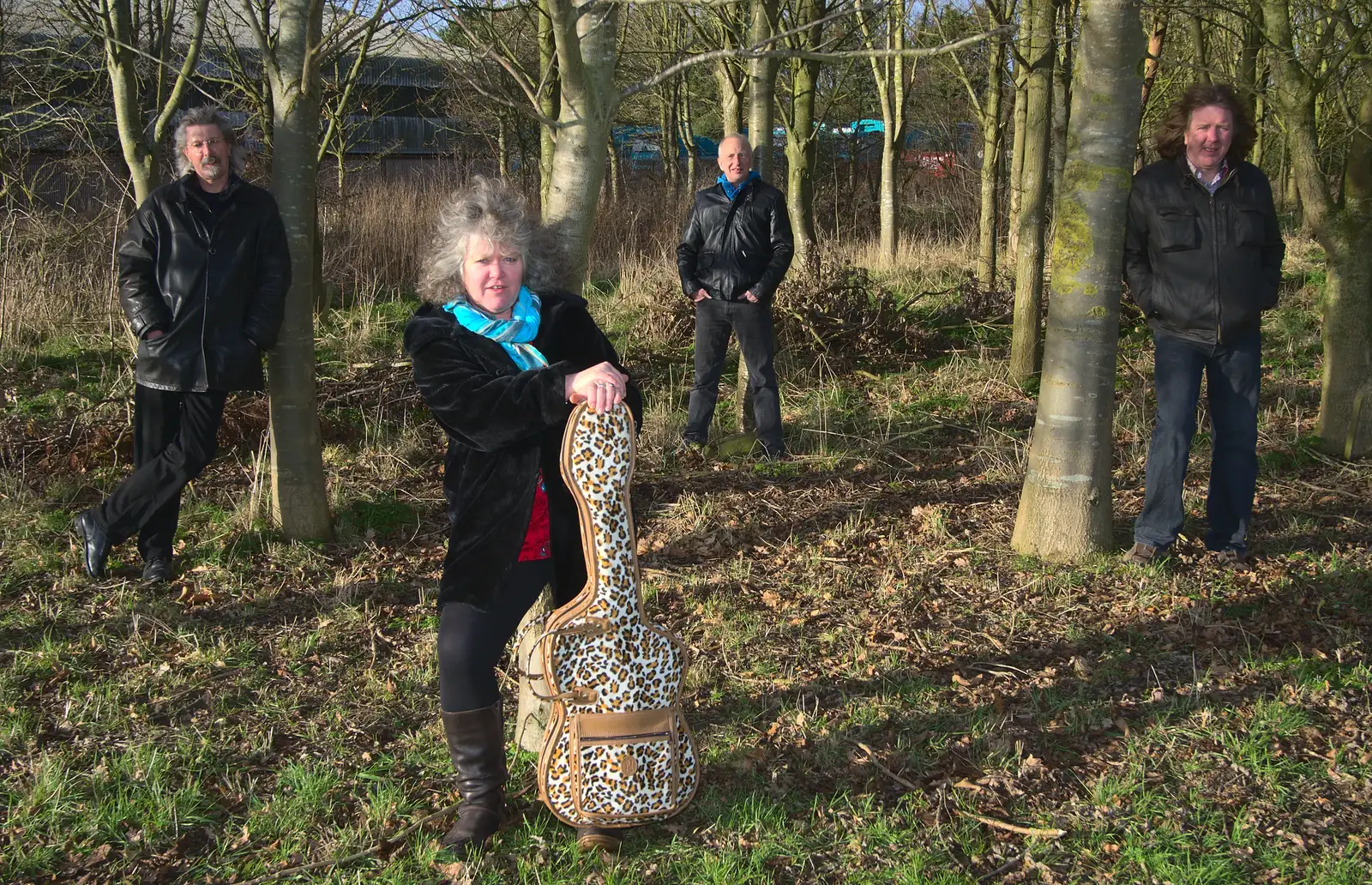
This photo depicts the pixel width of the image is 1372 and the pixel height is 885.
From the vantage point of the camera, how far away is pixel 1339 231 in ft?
19.8

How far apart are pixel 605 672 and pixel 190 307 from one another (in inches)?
116

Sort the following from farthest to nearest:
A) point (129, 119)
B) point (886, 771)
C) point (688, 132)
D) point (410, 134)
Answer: point (410, 134) < point (688, 132) < point (129, 119) < point (886, 771)

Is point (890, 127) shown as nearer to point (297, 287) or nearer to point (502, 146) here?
point (502, 146)

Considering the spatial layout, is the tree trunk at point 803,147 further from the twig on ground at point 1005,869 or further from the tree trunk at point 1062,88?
the twig on ground at point 1005,869

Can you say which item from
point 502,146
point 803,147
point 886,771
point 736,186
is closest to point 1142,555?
point 886,771

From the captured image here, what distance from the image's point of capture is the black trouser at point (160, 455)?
462 centimetres

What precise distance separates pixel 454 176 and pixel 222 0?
7.25 m

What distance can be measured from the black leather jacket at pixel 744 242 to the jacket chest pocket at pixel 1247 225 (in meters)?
2.58

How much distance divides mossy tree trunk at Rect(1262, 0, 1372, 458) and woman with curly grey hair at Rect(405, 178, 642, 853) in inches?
191

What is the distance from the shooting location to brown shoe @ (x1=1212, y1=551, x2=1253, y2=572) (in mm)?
4730

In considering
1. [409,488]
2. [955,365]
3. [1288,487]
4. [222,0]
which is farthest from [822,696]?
[222,0]

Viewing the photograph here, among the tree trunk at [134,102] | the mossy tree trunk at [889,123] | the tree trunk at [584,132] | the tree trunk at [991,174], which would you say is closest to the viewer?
the tree trunk at [584,132]

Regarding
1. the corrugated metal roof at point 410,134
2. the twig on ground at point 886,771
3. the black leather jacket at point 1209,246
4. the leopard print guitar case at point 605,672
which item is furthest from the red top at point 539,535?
the corrugated metal roof at point 410,134

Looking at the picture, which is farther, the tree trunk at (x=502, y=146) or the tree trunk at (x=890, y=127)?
the tree trunk at (x=502, y=146)
